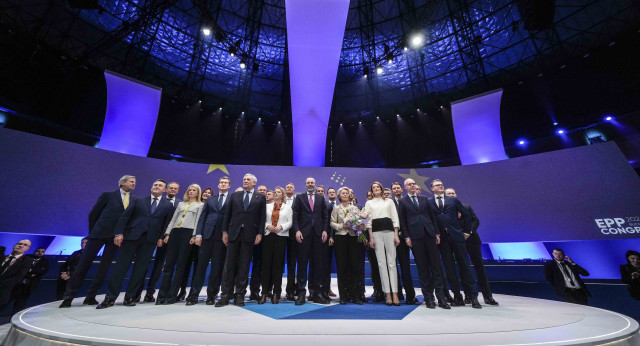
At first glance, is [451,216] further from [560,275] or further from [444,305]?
[560,275]

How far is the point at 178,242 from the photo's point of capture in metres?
3.66

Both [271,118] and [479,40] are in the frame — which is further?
[271,118]

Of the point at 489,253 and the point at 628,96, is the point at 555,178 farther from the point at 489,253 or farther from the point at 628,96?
the point at 628,96

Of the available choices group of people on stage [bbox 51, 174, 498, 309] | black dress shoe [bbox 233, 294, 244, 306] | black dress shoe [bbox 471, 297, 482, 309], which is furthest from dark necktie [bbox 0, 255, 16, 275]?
black dress shoe [bbox 471, 297, 482, 309]

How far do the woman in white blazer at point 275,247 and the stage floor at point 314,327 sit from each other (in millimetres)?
Result: 513

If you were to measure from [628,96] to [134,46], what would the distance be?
67.9 ft

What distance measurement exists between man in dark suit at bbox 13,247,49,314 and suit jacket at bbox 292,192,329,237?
14.0 ft


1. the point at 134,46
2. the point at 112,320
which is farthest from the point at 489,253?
the point at 134,46

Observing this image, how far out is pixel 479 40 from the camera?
1220cm

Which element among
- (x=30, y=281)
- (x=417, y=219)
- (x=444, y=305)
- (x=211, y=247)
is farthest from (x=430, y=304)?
(x=30, y=281)

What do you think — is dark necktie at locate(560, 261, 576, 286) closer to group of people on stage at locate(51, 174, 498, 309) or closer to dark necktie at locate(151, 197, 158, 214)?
group of people on stage at locate(51, 174, 498, 309)

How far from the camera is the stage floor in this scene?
70.5 inches

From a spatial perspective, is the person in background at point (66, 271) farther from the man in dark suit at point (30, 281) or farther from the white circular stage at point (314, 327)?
the white circular stage at point (314, 327)

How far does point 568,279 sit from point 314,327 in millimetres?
4879
